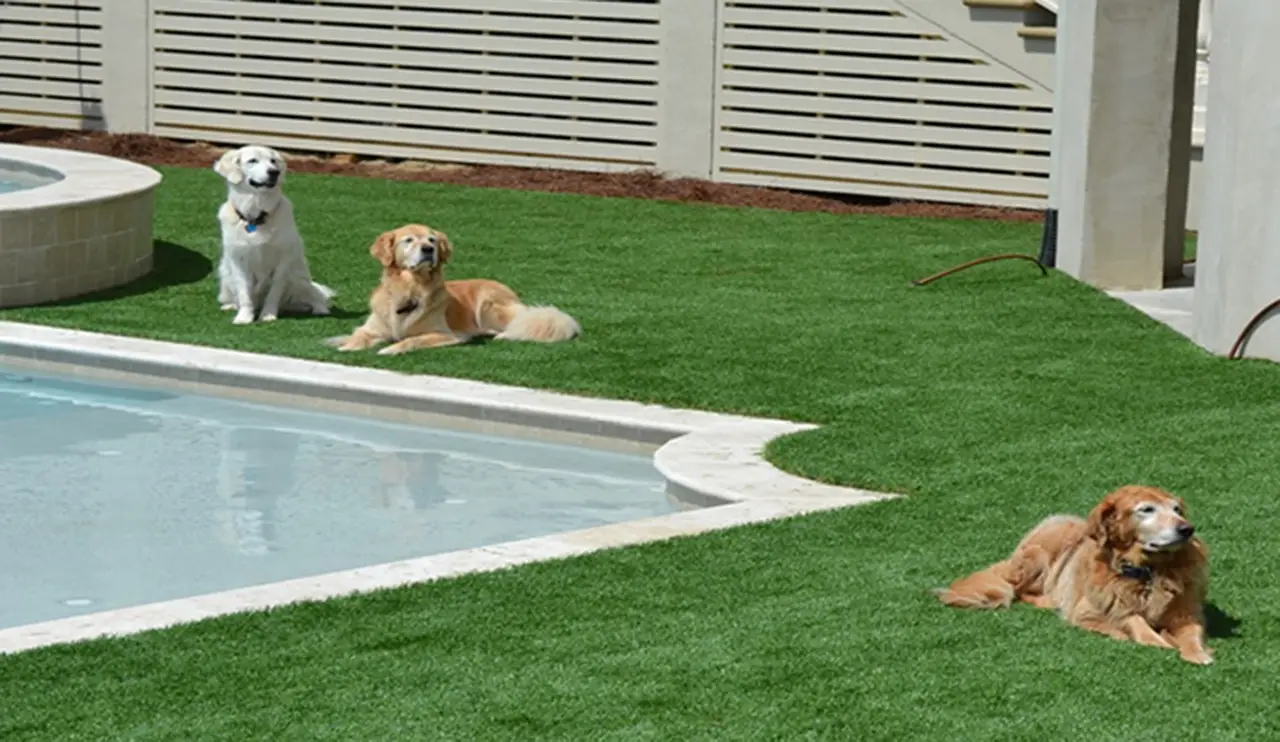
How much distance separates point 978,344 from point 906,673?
5661mm

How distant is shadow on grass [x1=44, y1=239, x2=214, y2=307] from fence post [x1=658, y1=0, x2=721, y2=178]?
4830 millimetres

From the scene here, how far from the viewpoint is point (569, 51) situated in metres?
19.1

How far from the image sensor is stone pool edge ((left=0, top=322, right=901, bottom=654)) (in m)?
7.29

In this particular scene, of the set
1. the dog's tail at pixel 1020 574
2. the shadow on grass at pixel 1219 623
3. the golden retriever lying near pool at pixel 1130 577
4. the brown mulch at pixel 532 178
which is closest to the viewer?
the golden retriever lying near pool at pixel 1130 577

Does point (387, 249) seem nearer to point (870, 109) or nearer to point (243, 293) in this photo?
point (243, 293)

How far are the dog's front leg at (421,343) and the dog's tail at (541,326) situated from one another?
0.29m

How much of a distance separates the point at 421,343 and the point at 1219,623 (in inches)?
221

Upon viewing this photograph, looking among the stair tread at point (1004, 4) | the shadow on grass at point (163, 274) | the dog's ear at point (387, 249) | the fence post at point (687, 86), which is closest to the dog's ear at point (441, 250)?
the dog's ear at point (387, 249)

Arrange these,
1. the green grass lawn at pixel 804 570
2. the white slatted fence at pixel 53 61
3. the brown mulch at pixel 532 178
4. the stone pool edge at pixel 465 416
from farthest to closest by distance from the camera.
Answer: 1. the white slatted fence at pixel 53 61
2. the brown mulch at pixel 532 178
3. the stone pool edge at pixel 465 416
4. the green grass lawn at pixel 804 570

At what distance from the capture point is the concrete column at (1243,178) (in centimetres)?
1134

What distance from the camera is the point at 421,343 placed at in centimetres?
1179

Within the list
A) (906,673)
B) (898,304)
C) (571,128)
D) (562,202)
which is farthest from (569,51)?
(906,673)

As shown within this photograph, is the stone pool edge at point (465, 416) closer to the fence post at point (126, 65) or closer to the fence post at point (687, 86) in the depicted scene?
the fence post at point (687, 86)

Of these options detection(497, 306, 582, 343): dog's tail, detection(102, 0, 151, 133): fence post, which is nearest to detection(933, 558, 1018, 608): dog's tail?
detection(497, 306, 582, 343): dog's tail
